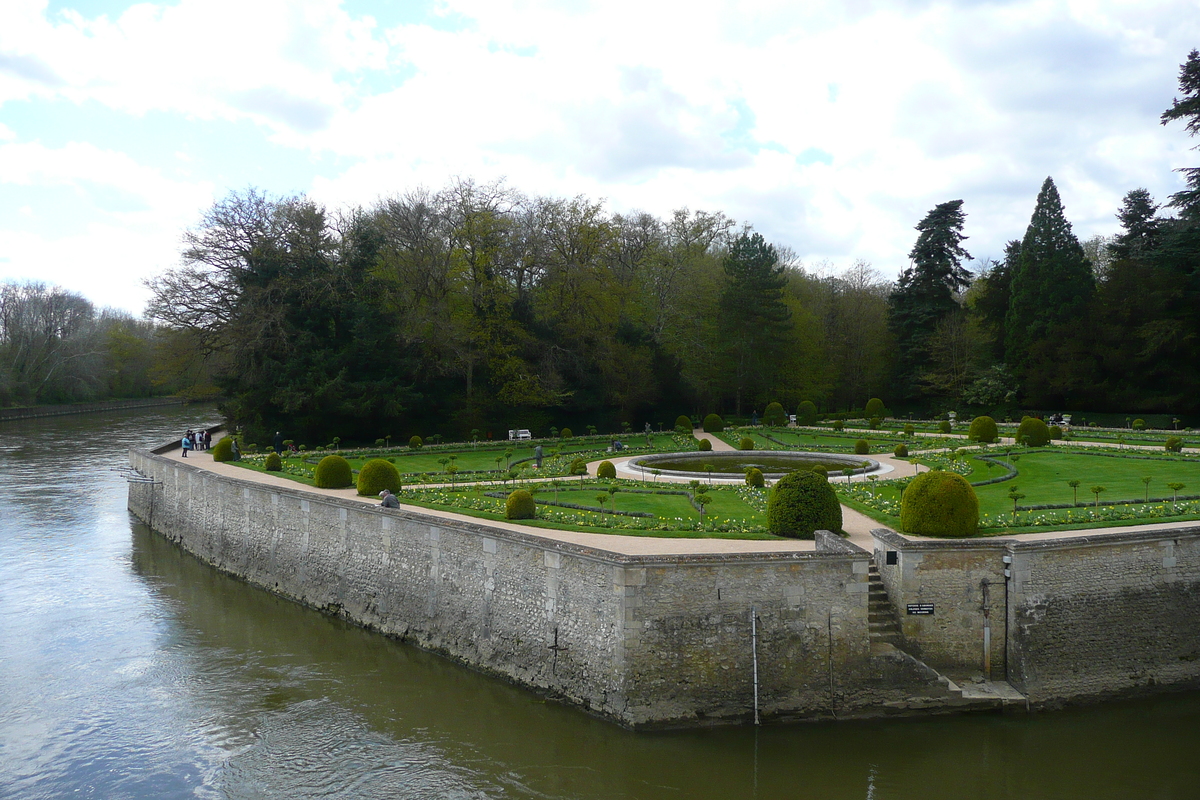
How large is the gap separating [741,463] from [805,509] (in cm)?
1396

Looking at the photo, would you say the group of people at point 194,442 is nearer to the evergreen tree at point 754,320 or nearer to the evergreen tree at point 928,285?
the evergreen tree at point 754,320

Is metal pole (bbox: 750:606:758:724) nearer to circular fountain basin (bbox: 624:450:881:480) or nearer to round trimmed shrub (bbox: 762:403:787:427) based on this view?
circular fountain basin (bbox: 624:450:881:480)

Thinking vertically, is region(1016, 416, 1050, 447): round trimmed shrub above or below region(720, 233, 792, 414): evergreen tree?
below

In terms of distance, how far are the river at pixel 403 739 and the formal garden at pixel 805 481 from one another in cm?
383

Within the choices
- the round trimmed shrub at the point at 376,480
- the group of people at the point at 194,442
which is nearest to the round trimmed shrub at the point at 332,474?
the round trimmed shrub at the point at 376,480

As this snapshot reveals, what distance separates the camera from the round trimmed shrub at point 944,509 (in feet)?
47.8

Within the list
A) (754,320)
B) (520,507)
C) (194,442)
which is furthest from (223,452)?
(754,320)

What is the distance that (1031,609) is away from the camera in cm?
1313

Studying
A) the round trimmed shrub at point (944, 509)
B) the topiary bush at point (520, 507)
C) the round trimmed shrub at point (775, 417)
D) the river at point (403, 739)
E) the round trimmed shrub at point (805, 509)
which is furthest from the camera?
the round trimmed shrub at point (775, 417)

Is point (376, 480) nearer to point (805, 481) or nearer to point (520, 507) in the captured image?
point (520, 507)

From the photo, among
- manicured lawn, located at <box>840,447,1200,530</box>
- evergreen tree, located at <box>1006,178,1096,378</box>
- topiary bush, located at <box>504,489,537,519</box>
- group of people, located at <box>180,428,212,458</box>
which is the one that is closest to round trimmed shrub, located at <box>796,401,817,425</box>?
evergreen tree, located at <box>1006,178,1096,378</box>

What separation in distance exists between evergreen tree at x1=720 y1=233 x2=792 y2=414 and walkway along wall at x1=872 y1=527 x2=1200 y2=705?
3536cm

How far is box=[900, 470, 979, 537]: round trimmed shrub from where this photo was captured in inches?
573

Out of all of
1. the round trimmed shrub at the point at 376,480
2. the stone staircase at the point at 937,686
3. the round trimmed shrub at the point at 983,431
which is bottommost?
the stone staircase at the point at 937,686
